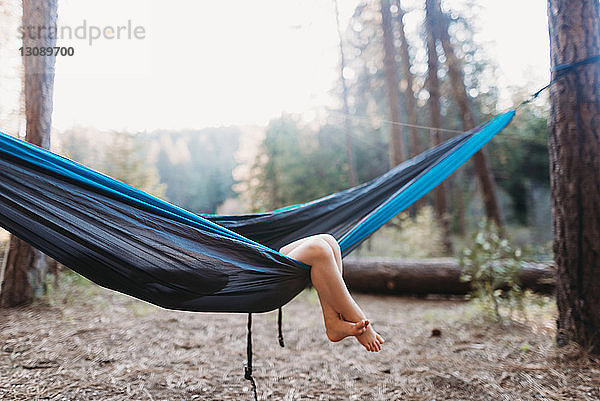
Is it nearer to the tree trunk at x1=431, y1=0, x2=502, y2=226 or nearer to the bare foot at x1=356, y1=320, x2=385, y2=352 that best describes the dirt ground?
the bare foot at x1=356, y1=320, x2=385, y2=352

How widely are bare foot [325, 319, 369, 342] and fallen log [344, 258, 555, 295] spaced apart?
2.38m

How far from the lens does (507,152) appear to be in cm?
879

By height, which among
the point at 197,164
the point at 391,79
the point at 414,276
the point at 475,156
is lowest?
the point at 414,276

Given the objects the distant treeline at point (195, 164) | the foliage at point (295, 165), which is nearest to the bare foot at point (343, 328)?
the distant treeline at point (195, 164)

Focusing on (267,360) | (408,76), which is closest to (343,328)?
(267,360)

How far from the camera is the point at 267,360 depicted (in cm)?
195

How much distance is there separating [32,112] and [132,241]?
5.43ft

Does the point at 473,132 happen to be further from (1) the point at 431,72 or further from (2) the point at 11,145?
(1) the point at 431,72

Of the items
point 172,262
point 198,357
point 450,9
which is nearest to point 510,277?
point 198,357

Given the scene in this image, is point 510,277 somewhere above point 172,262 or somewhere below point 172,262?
below

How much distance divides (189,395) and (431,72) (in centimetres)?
501

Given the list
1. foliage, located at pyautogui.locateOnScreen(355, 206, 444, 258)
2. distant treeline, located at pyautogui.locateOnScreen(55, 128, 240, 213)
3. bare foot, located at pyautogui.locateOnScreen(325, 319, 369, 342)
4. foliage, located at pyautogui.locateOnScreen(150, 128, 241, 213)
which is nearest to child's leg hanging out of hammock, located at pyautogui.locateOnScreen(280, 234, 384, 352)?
bare foot, located at pyautogui.locateOnScreen(325, 319, 369, 342)

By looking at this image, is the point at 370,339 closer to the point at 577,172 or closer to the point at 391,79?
the point at 577,172

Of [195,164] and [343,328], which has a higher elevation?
[195,164]
